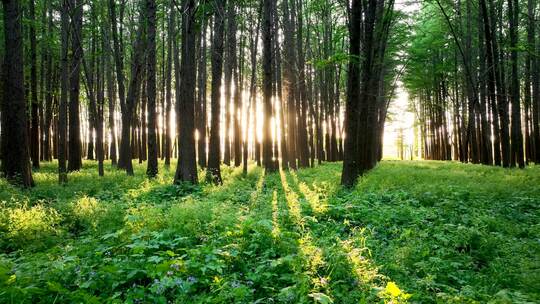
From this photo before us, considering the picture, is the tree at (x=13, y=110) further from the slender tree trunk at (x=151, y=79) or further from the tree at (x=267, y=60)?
the tree at (x=267, y=60)

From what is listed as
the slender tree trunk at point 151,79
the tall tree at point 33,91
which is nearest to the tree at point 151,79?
the slender tree trunk at point 151,79

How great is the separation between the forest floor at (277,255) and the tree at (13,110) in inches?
205

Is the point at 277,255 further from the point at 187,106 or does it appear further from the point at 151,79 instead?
the point at 151,79

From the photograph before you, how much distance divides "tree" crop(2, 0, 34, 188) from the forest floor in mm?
5209

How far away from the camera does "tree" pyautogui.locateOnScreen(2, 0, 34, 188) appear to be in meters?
11.9

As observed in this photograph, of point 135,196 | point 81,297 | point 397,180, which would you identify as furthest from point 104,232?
point 397,180

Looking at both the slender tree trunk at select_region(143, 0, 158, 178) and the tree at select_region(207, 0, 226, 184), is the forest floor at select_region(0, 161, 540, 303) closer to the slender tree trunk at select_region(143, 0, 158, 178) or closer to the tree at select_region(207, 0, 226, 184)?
the tree at select_region(207, 0, 226, 184)

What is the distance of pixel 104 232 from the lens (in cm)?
640

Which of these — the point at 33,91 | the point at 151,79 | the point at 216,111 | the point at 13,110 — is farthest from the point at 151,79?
the point at 33,91

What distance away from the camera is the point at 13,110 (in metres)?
12.0

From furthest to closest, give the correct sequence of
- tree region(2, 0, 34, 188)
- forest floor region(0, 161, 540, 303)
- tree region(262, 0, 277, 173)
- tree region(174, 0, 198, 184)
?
tree region(262, 0, 277, 173) < tree region(174, 0, 198, 184) < tree region(2, 0, 34, 188) < forest floor region(0, 161, 540, 303)

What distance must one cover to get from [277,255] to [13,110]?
36.8ft

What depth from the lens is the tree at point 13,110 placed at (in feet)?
39.0

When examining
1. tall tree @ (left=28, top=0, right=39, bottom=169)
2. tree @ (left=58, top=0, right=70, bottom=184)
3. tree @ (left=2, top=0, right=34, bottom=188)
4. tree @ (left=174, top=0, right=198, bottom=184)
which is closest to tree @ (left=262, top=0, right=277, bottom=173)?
tree @ (left=174, top=0, right=198, bottom=184)
